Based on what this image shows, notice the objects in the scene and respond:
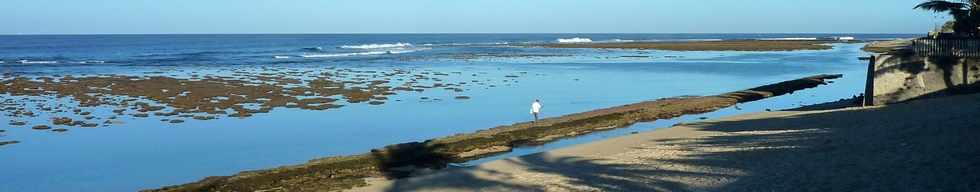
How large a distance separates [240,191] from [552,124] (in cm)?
1011

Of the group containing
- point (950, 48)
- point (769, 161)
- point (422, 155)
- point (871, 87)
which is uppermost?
point (950, 48)

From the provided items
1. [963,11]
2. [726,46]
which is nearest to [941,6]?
[963,11]

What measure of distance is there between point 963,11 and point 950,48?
225 inches

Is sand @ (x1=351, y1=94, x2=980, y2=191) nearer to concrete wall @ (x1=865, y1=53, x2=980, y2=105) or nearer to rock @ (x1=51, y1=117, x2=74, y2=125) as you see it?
concrete wall @ (x1=865, y1=53, x2=980, y2=105)

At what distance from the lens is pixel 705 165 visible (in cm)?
1362

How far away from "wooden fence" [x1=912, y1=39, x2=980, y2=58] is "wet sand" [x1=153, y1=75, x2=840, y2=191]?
249 inches

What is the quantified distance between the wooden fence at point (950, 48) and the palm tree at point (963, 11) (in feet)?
10.7

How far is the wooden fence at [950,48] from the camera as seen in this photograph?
2284 cm

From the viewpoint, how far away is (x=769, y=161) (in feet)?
44.4

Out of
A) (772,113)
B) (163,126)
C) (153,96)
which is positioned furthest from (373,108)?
(772,113)

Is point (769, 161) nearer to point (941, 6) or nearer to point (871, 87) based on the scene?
point (871, 87)

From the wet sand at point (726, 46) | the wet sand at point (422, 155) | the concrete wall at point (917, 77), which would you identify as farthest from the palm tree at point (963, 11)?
the wet sand at point (726, 46)

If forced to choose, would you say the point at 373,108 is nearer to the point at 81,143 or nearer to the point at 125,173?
the point at 81,143

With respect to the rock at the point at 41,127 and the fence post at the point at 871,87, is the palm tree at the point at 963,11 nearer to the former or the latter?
the fence post at the point at 871,87
